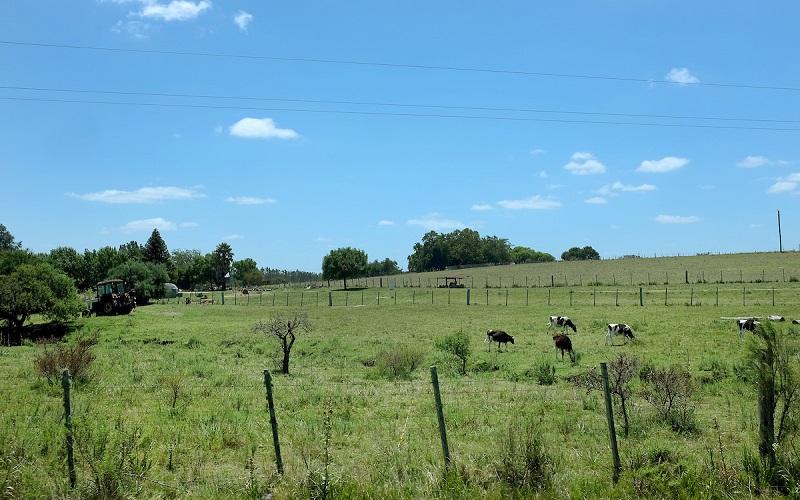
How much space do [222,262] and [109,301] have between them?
94.6 metres

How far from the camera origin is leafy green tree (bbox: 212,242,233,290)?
14450 cm

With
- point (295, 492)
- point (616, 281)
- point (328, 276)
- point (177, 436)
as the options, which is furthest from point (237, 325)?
point (328, 276)

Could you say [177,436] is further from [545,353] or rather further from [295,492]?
[545,353]

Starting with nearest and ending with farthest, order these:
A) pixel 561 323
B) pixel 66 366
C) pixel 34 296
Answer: pixel 66 366
pixel 561 323
pixel 34 296

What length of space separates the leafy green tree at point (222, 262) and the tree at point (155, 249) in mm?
16700

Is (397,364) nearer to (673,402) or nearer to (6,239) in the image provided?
(673,402)

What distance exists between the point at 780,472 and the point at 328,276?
103281 mm

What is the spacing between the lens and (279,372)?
20.9 m

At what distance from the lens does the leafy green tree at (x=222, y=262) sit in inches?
5689

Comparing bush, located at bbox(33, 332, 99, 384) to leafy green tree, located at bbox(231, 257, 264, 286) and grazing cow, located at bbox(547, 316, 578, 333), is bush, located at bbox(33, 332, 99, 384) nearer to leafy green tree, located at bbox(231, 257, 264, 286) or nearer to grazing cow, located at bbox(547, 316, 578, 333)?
grazing cow, located at bbox(547, 316, 578, 333)

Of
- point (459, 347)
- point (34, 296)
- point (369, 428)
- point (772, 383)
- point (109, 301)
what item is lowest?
point (369, 428)

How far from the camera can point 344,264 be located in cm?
10725

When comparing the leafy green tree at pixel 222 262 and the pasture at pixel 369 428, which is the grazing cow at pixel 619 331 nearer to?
Result: the pasture at pixel 369 428

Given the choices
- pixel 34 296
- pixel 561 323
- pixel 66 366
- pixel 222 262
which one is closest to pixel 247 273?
pixel 222 262
